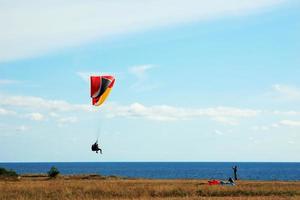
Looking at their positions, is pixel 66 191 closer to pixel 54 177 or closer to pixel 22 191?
pixel 22 191

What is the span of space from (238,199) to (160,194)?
21.5 ft

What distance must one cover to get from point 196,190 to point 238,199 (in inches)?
267

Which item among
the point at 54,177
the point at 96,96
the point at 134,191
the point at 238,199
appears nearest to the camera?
the point at 238,199

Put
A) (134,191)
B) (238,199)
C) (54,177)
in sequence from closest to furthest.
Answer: (238,199)
(134,191)
(54,177)

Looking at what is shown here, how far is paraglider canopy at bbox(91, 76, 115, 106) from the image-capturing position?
1484 inches

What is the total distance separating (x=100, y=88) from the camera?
3819cm

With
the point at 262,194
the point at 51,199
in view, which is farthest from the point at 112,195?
the point at 262,194

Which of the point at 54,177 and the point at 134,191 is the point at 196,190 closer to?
the point at 134,191

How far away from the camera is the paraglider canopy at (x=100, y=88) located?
37.7m

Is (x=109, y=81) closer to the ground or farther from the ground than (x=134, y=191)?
farther from the ground

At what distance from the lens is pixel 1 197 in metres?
35.9

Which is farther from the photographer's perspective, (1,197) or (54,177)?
(54,177)

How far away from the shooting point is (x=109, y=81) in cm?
3869

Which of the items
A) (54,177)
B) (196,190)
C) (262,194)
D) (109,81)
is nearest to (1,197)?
(109,81)
